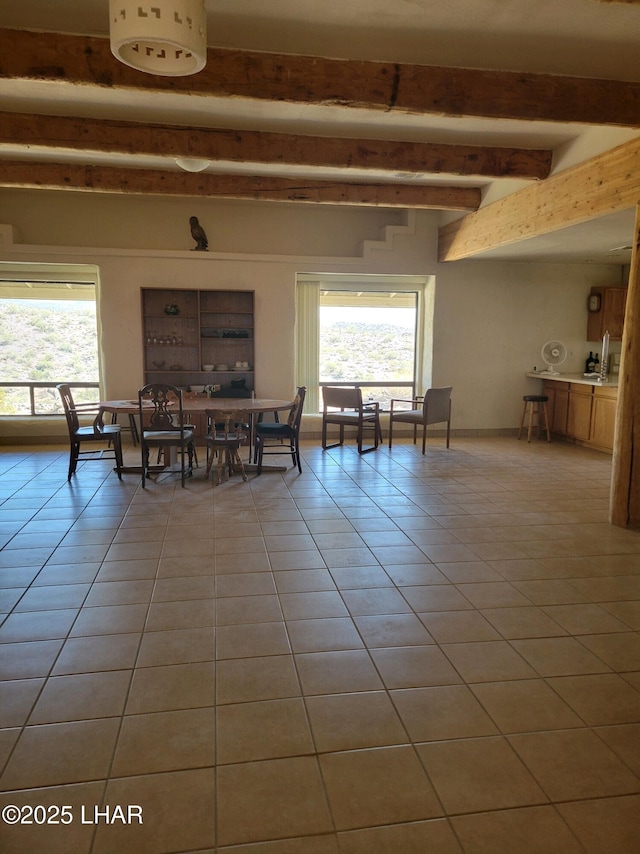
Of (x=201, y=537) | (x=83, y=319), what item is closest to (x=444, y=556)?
(x=201, y=537)

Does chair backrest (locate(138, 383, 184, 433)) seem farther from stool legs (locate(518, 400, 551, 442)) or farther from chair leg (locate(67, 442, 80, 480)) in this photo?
stool legs (locate(518, 400, 551, 442))

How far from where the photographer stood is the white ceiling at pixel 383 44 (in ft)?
9.30

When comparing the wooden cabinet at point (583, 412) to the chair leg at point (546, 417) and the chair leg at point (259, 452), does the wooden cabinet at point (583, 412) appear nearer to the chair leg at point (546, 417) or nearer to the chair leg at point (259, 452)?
the chair leg at point (546, 417)

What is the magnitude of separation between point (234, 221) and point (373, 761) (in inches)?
255

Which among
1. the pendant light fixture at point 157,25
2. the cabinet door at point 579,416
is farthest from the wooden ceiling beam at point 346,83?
the cabinet door at point 579,416

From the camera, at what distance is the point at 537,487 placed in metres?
5.13

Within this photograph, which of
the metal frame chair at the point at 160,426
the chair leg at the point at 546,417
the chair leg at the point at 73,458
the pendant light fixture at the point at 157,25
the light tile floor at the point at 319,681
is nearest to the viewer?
the light tile floor at the point at 319,681

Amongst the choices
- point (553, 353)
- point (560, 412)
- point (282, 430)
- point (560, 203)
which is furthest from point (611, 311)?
point (282, 430)

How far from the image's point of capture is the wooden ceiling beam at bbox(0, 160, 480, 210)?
550 cm

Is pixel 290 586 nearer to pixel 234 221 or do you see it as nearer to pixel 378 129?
pixel 378 129

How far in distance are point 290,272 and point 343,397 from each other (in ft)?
6.00

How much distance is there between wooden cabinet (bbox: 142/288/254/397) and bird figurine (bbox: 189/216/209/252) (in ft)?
1.74

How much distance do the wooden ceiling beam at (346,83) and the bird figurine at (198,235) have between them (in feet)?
11.9

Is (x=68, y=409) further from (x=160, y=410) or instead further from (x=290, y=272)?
(x=290, y=272)
